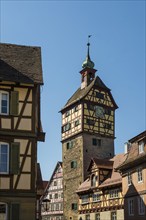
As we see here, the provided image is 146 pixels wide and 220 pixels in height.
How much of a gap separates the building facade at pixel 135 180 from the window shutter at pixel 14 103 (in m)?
15.8

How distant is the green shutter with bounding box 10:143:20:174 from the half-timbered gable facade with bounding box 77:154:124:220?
26.1 m

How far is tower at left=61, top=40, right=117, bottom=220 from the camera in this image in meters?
59.1

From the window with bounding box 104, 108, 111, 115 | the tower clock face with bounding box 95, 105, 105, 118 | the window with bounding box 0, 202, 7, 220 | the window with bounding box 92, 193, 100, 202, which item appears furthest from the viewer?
the window with bounding box 104, 108, 111, 115

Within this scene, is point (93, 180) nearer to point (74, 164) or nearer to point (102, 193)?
point (102, 193)

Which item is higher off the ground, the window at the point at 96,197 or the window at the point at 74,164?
the window at the point at 74,164

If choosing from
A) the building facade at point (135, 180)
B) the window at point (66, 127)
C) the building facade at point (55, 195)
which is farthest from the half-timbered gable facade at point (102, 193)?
the building facade at point (55, 195)

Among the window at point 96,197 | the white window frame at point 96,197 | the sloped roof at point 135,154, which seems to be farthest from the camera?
the window at point 96,197

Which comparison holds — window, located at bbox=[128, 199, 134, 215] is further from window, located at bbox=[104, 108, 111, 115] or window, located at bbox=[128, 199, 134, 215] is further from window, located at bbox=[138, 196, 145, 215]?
window, located at bbox=[104, 108, 111, 115]

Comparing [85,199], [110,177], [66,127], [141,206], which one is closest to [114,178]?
[110,177]

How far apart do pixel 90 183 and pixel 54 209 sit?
2164cm

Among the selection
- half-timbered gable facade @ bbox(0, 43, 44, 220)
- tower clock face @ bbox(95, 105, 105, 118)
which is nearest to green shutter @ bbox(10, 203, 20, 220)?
half-timbered gable facade @ bbox(0, 43, 44, 220)

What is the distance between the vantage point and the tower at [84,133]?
5912cm

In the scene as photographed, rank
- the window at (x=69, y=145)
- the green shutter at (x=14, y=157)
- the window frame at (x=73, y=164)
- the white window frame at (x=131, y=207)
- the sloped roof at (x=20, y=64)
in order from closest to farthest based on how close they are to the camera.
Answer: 1. the green shutter at (x=14, y=157)
2. the sloped roof at (x=20, y=64)
3. the white window frame at (x=131, y=207)
4. the window frame at (x=73, y=164)
5. the window at (x=69, y=145)

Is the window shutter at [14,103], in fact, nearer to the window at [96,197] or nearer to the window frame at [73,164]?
the window at [96,197]
